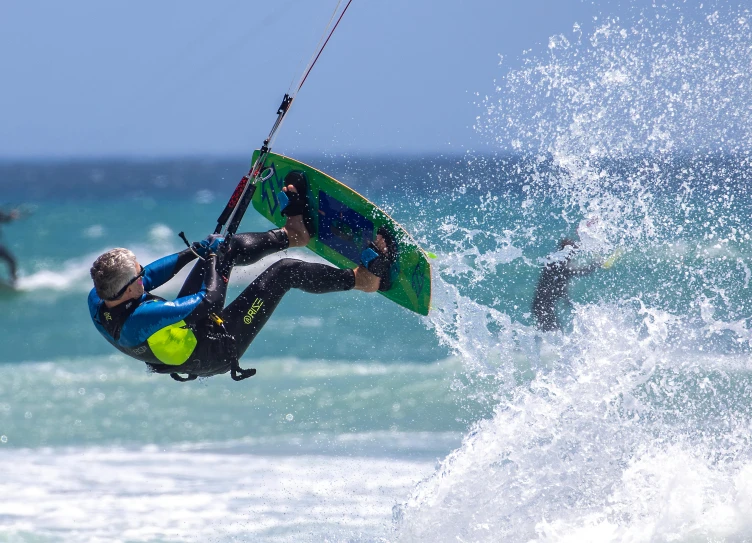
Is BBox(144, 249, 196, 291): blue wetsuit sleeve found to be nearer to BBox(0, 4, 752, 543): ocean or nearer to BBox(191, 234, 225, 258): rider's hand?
BBox(191, 234, 225, 258): rider's hand

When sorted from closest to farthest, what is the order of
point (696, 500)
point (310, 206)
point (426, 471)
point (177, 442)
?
point (696, 500) → point (310, 206) → point (426, 471) → point (177, 442)

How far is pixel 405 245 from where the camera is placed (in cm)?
529

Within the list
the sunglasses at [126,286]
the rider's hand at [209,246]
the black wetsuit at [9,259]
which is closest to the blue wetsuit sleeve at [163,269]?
the rider's hand at [209,246]

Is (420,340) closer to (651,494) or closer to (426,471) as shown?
(426,471)

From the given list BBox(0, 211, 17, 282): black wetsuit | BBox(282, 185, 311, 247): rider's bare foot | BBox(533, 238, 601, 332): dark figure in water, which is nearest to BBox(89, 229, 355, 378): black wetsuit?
BBox(282, 185, 311, 247): rider's bare foot

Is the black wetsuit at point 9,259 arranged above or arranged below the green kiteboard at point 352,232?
above

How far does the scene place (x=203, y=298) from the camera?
14.3 ft

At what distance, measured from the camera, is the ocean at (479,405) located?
178 inches

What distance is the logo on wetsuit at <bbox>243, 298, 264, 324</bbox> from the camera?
15.5 ft

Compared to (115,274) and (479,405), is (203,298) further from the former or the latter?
(479,405)

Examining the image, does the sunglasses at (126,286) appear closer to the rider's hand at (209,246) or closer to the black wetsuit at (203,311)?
the black wetsuit at (203,311)

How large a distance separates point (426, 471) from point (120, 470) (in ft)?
8.01

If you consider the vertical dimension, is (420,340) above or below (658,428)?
above

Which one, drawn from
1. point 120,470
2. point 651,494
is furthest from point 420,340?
point 651,494
